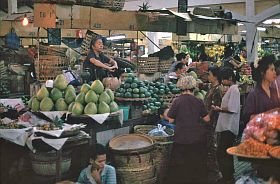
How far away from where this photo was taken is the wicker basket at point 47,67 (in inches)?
242

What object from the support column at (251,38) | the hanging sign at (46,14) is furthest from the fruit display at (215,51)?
the hanging sign at (46,14)

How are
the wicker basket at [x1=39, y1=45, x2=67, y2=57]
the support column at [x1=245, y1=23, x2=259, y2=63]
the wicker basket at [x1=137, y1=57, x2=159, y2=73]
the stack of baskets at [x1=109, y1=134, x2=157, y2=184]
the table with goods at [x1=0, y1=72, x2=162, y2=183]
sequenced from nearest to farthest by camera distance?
the table with goods at [x1=0, y1=72, x2=162, y2=183] < the stack of baskets at [x1=109, y1=134, x2=157, y2=184] < the wicker basket at [x1=39, y1=45, x2=67, y2=57] < the wicker basket at [x1=137, y1=57, x2=159, y2=73] < the support column at [x1=245, y1=23, x2=259, y2=63]

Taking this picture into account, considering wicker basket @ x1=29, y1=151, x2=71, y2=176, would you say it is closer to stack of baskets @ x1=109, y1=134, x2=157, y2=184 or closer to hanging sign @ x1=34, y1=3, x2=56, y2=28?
stack of baskets @ x1=109, y1=134, x2=157, y2=184

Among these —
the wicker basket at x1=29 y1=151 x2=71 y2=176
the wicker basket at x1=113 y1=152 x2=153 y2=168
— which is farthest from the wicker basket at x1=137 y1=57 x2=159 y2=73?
the wicker basket at x1=29 y1=151 x2=71 y2=176

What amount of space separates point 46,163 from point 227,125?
2.38 metres

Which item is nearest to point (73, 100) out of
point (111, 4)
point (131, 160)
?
point (131, 160)

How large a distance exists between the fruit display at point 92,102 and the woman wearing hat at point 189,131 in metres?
0.75

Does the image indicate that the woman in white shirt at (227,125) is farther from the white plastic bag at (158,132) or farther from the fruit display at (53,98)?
the fruit display at (53,98)

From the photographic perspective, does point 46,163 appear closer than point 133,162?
Yes

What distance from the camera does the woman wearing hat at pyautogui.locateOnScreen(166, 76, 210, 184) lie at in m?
4.55

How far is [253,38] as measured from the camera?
10.3 m

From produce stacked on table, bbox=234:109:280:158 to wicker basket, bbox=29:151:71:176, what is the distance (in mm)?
2010

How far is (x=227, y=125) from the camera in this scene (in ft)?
17.0

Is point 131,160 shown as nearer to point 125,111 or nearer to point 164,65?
point 125,111
